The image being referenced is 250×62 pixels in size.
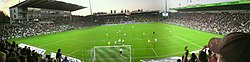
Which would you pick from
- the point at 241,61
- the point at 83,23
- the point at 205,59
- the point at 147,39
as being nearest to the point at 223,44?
the point at 241,61

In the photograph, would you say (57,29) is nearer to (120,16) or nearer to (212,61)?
(120,16)

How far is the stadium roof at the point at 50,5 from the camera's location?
20.0 feet

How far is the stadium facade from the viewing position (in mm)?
6602

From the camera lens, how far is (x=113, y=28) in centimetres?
615

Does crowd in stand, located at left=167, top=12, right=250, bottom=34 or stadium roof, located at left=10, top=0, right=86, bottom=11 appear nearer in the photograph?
crowd in stand, located at left=167, top=12, right=250, bottom=34

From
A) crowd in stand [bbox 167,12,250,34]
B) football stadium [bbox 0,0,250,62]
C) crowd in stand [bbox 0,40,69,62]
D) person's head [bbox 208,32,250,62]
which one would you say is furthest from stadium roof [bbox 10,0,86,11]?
person's head [bbox 208,32,250,62]

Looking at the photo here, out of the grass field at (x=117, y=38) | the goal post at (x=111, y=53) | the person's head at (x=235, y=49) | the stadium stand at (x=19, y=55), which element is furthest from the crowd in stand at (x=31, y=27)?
the person's head at (x=235, y=49)

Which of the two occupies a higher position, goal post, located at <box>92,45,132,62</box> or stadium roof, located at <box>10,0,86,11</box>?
stadium roof, located at <box>10,0,86,11</box>

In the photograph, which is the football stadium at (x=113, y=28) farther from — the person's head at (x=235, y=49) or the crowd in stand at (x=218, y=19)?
the person's head at (x=235, y=49)

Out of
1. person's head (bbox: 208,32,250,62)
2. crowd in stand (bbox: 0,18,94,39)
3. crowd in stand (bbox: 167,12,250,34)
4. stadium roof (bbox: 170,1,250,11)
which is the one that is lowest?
crowd in stand (bbox: 0,18,94,39)

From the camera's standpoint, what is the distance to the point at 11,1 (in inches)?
277

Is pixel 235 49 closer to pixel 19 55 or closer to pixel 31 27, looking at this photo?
pixel 19 55

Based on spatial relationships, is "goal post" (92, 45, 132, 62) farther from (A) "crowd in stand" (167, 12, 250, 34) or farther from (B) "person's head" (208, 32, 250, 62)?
(B) "person's head" (208, 32, 250, 62)

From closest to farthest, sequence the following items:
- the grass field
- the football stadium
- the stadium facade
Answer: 1. the football stadium
2. the grass field
3. the stadium facade
